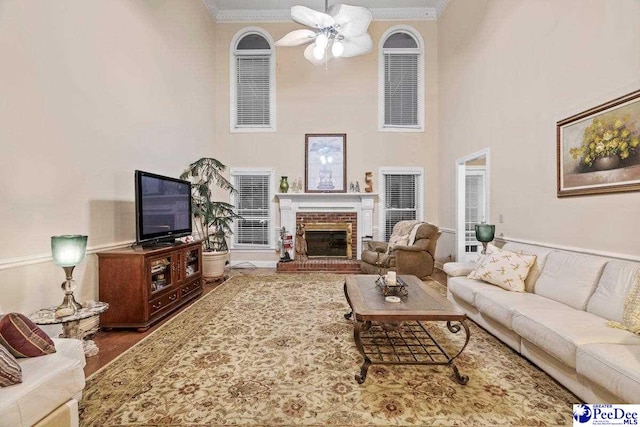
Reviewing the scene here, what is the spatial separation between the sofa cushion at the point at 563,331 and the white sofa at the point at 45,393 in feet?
9.47

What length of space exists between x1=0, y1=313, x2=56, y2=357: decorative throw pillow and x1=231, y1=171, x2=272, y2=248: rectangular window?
4996mm

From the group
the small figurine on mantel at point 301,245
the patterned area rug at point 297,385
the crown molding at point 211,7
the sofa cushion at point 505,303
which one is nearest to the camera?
the patterned area rug at point 297,385

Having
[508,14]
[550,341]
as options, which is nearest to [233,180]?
[508,14]

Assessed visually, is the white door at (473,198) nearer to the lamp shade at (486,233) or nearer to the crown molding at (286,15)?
the lamp shade at (486,233)

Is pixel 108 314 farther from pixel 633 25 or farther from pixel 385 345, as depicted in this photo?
pixel 633 25

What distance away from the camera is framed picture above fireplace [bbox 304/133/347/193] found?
21.7 feet

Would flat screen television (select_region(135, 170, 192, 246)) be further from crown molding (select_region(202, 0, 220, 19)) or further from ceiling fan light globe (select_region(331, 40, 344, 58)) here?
crown molding (select_region(202, 0, 220, 19))

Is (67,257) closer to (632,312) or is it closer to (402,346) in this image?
(402,346)

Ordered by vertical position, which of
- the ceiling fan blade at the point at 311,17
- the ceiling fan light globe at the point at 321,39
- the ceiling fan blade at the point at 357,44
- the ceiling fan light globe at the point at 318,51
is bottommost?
the ceiling fan light globe at the point at 318,51

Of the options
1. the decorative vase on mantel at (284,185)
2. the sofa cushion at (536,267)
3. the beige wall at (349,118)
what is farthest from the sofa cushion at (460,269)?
the decorative vase on mantel at (284,185)

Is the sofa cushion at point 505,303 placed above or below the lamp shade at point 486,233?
below

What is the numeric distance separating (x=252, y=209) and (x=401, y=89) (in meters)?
4.25

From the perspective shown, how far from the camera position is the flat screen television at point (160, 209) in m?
3.29

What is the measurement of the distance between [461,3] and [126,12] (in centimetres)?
537
